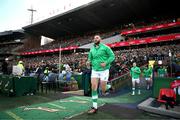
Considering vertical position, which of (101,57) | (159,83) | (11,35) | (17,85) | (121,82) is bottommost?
(121,82)

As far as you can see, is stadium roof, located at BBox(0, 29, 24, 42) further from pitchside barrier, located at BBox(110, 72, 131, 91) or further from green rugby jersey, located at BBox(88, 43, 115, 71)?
green rugby jersey, located at BBox(88, 43, 115, 71)

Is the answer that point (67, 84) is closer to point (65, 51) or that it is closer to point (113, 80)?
point (113, 80)

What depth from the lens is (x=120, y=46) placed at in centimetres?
2972

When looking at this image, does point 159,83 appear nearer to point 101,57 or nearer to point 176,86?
point 176,86

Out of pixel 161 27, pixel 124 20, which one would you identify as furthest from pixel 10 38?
pixel 161 27

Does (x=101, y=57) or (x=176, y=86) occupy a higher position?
(x=101, y=57)

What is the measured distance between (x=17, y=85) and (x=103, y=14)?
2765cm

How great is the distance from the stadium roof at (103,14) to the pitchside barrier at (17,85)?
2346 cm

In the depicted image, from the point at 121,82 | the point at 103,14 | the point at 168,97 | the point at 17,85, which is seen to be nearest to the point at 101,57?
the point at 168,97

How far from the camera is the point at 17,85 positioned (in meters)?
8.22

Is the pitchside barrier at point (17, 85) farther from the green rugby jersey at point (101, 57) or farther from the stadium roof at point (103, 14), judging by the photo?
the stadium roof at point (103, 14)

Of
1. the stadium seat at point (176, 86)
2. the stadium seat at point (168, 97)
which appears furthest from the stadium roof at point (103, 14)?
the stadium seat at point (168, 97)

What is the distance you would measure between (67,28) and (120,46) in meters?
16.7

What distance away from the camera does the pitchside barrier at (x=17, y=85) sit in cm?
815
